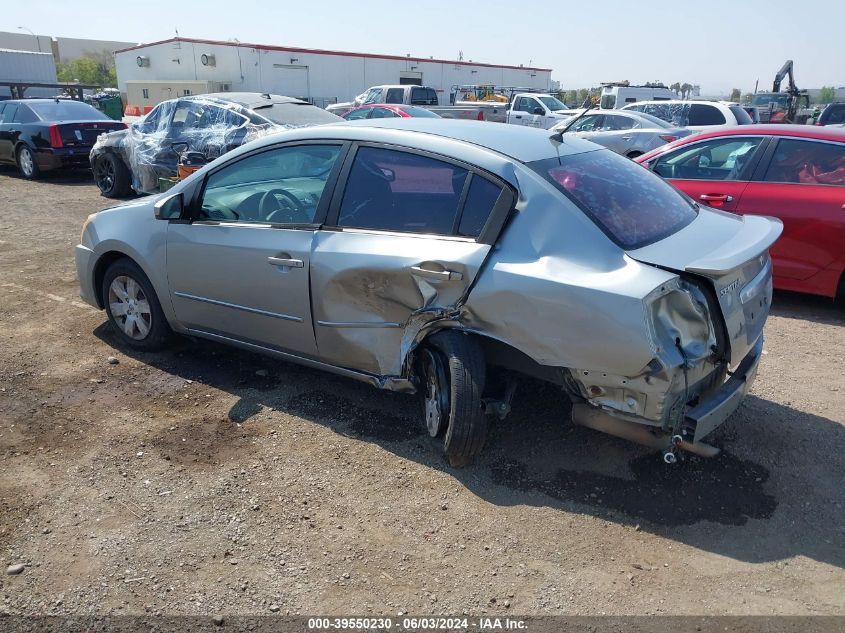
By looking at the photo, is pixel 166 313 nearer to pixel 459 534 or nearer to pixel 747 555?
pixel 459 534

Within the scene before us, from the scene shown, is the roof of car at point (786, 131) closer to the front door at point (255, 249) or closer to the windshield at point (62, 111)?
the front door at point (255, 249)

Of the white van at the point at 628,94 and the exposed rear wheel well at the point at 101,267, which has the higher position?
the white van at the point at 628,94

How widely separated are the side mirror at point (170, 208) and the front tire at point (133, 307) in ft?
1.70

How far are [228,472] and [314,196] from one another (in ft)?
5.24

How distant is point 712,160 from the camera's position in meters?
6.54

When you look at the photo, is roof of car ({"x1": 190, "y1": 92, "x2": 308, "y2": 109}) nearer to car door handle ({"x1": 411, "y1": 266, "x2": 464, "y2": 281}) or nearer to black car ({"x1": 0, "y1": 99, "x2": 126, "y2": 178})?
black car ({"x1": 0, "y1": 99, "x2": 126, "y2": 178})

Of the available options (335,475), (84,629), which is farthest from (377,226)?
(84,629)

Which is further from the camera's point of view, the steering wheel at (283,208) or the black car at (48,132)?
the black car at (48,132)

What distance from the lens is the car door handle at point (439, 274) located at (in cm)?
334

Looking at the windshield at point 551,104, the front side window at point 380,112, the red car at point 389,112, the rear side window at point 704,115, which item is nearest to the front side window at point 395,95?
the windshield at point 551,104

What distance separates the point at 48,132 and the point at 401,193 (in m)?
12.3

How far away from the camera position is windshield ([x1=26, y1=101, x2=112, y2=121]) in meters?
13.6

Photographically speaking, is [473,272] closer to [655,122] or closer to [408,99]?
[655,122]

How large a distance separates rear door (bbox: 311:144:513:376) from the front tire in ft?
5.01
